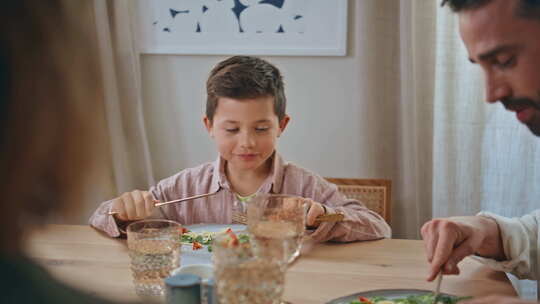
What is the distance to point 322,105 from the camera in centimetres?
238

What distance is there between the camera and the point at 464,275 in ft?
3.87

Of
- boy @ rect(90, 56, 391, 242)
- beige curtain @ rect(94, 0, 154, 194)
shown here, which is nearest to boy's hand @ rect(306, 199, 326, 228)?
boy @ rect(90, 56, 391, 242)

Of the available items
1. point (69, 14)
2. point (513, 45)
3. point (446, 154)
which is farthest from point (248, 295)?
point (446, 154)

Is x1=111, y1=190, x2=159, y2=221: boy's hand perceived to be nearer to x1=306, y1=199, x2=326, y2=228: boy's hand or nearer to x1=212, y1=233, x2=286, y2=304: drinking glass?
x1=306, y1=199, x2=326, y2=228: boy's hand

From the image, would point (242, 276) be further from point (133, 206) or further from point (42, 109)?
point (133, 206)

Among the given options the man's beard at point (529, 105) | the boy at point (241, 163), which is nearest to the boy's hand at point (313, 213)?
the boy at point (241, 163)

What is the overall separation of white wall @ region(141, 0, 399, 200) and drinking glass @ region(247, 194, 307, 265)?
1.19 metres

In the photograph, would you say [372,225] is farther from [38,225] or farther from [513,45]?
[38,225]

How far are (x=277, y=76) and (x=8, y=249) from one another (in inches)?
51.0

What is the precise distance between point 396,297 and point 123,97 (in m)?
1.73

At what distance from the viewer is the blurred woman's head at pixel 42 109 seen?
0.52m

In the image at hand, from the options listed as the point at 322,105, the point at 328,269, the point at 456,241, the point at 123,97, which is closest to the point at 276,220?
the point at 328,269

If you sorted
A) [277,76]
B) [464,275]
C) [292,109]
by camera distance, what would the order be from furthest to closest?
[292,109]
[277,76]
[464,275]

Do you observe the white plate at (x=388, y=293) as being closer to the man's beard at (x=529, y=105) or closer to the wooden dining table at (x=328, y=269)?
the wooden dining table at (x=328, y=269)
